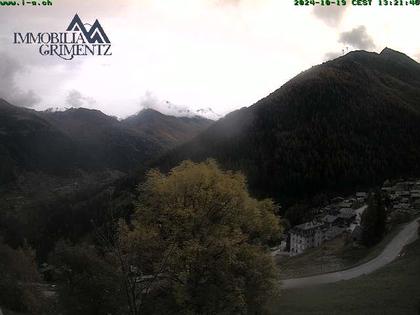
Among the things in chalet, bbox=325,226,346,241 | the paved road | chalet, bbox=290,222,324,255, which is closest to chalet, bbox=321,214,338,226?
chalet, bbox=290,222,324,255

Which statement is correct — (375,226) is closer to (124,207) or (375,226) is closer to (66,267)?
(66,267)

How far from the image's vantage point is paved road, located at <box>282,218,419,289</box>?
5722 cm

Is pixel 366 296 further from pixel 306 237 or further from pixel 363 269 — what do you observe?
pixel 306 237

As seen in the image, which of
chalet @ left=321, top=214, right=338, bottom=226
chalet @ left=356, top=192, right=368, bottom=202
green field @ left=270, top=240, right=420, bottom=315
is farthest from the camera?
chalet @ left=356, top=192, right=368, bottom=202

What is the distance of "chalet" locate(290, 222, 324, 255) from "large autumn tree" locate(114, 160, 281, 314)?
296ft

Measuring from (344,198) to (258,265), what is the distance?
163 m

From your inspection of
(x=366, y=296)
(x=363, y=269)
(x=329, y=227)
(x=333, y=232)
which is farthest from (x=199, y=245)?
(x=329, y=227)

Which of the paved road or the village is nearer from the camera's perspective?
the paved road

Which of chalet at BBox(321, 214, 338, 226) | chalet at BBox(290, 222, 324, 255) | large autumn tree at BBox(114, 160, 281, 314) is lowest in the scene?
chalet at BBox(290, 222, 324, 255)

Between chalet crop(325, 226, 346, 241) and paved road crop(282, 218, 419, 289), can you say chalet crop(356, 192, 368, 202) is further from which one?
paved road crop(282, 218, 419, 289)

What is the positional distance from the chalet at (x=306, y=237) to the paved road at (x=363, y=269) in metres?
48.5

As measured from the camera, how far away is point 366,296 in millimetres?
38312

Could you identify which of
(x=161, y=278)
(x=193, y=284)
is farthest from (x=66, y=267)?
(x=193, y=284)

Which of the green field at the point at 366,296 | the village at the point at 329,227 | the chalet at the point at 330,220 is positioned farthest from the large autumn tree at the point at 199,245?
the chalet at the point at 330,220
